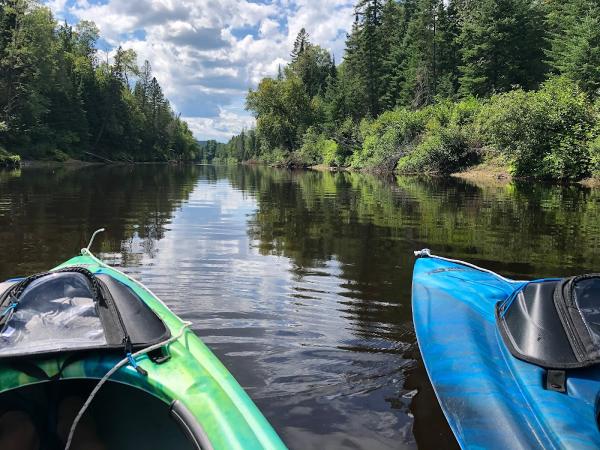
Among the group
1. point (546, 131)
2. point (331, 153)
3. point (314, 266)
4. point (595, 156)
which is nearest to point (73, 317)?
point (314, 266)

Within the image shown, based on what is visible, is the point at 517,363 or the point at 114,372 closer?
the point at 114,372

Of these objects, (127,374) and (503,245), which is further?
(503,245)

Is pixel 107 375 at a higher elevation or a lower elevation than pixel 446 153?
lower

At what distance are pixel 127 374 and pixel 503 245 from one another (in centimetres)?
868

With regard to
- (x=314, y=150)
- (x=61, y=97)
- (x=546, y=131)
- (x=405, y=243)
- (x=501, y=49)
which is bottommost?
(x=405, y=243)

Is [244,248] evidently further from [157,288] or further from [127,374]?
[127,374]

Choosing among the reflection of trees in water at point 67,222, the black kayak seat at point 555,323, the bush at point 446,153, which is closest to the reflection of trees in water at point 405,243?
the black kayak seat at point 555,323

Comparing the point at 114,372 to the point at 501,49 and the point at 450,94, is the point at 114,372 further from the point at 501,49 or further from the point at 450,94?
the point at 450,94

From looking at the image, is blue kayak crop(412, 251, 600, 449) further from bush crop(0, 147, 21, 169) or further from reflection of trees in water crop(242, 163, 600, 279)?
bush crop(0, 147, 21, 169)

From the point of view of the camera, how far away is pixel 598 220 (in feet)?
40.7

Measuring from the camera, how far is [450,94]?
52.6m

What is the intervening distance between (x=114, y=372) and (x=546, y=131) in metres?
29.5

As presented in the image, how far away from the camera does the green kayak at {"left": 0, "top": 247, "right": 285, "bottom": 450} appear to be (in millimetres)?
2260

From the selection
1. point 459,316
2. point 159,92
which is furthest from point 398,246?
point 159,92
